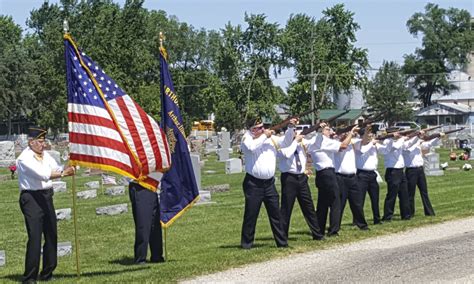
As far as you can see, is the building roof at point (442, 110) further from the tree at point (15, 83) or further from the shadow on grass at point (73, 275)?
the shadow on grass at point (73, 275)

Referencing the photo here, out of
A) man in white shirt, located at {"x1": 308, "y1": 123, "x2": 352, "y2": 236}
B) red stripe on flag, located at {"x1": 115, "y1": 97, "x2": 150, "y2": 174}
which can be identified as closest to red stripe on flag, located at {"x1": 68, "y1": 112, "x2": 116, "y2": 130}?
red stripe on flag, located at {"x1": 115, "y1": 97, "x2": 150, "y2": 174}

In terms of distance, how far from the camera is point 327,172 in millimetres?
14820

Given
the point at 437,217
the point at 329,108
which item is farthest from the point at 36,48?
the point at 437,217

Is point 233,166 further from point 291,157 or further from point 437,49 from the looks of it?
point 437,49

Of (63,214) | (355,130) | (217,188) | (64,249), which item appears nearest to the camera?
(64,249)

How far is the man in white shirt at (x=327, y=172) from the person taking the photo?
1476cm

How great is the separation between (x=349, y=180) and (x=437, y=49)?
95379mm

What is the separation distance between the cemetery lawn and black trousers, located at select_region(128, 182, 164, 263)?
0.23 meters

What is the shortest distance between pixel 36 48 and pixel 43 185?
87.3 metres

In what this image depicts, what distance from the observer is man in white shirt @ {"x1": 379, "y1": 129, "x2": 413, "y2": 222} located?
693 inches

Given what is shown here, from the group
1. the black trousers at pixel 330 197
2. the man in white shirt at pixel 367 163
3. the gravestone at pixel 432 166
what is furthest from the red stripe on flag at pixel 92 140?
the gravestone at pixel 432 166

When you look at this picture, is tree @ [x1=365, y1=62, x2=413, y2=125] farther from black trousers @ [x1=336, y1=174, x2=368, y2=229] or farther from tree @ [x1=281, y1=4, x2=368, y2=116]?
black trousers @ [x1=336, y1=174, x2=368, y2=229]

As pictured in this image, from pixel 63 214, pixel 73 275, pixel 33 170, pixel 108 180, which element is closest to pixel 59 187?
pixel 108 180

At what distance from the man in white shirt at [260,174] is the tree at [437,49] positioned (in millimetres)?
94632
